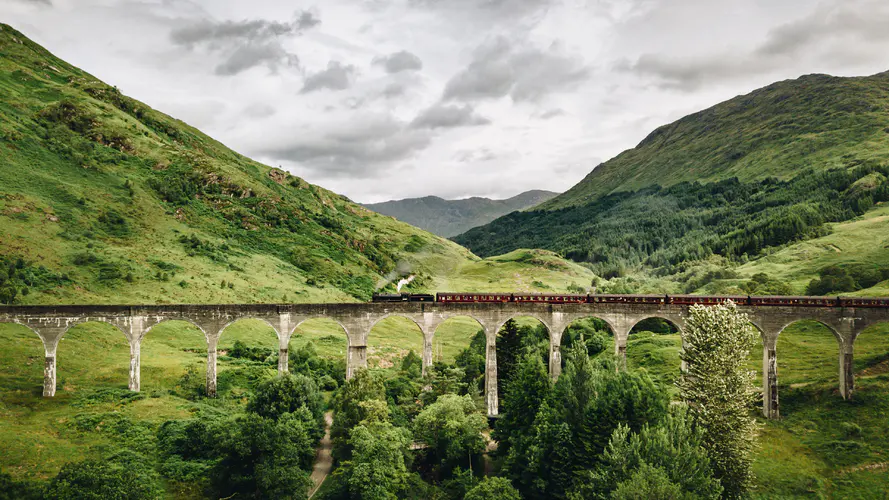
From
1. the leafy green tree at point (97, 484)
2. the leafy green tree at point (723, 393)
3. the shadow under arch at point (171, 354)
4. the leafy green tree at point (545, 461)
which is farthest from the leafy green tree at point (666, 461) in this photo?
the shadow under arch at point (171, 354)

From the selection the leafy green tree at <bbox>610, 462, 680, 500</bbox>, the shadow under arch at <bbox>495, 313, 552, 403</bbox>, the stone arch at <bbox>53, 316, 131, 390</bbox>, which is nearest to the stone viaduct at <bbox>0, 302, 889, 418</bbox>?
the stone arch at <bbox>53, 316, 131, 390</bbox>

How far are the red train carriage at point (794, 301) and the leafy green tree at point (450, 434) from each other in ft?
123

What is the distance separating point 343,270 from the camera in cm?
13088

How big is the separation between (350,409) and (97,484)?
20.4 m

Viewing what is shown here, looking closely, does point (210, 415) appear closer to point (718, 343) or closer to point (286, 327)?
point (286, 327)

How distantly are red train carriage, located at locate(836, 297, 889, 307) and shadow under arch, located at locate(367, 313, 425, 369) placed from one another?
51833mm

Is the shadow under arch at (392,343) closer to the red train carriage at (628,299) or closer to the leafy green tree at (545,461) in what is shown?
the red train carriage at (628,299)

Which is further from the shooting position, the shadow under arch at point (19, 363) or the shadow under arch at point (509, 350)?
the shadow under arch at point (509, 350)

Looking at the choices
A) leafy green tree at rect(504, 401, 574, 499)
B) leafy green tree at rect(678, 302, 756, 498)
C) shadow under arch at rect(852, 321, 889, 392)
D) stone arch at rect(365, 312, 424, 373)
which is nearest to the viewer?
leafy green tree at rect(678, 302, 756, 498)

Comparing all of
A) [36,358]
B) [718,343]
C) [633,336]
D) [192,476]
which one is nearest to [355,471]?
A: [192,476]

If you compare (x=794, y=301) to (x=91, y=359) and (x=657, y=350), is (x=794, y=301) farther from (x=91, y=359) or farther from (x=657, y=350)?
(x=91, y=359)

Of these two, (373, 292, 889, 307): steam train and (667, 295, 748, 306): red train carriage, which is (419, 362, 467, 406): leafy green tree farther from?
(667, 295, 748, 306): red train carriage

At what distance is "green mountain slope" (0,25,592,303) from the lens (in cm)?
8619

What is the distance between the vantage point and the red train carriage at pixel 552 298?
6259 cm
